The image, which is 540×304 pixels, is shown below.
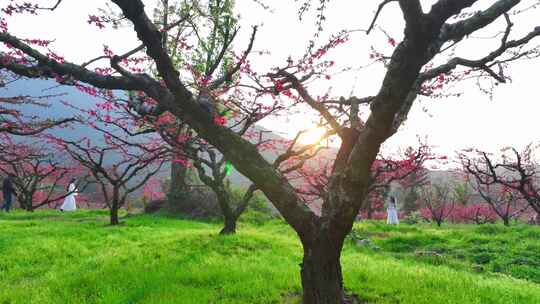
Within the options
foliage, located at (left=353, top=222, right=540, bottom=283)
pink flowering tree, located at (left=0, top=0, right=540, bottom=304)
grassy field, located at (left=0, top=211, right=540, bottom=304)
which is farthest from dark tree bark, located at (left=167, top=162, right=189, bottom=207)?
pink flowering tree, located at (left=0, top=0, right=540, bottom=304)

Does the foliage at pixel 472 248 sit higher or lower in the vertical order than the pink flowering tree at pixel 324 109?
lower

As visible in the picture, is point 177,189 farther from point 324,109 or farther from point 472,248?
point 324,109

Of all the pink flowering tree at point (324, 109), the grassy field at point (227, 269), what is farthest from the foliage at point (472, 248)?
the pink flowering tree at point (324, 109)

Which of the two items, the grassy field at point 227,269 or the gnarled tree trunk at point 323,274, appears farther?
the grassy field at point 227,269

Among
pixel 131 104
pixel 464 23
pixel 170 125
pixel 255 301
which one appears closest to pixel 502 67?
pixel 464 23

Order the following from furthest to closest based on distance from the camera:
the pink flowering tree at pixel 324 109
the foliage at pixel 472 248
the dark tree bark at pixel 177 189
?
the dark tree bark at pixel 177 189
the foliage at pixel 472 248
the pink flowering tree at pixel 324 109

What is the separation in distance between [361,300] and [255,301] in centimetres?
152

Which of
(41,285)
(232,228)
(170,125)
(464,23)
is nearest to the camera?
(464,23)

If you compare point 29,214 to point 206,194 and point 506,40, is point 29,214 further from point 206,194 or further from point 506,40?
point 506,40

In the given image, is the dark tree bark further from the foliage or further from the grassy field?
the foliage

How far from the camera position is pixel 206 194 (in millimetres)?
24328

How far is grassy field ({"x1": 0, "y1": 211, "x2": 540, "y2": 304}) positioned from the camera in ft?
20.9

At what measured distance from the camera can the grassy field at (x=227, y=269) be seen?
638 centimetres

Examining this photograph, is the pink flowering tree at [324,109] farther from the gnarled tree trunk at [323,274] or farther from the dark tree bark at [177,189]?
the dark tree bark at [177,189]
